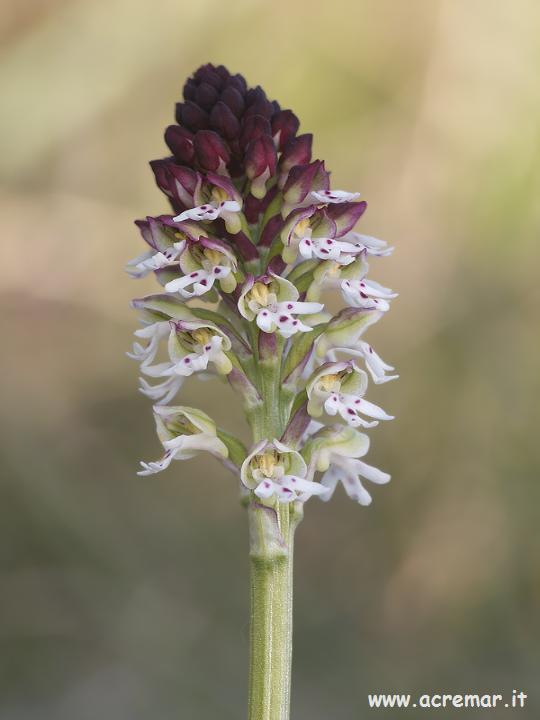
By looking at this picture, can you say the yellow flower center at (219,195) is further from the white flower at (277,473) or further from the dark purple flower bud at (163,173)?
the white flower at (277,473)

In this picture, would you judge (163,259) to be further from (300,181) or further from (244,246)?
(300,181)

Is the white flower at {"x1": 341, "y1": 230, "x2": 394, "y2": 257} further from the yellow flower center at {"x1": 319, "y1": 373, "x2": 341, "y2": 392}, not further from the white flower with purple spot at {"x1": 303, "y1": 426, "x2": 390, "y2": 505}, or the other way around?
the white flower with purple spot at {"x1": 303, "y1": 426, "x2": 390, "y2": 505}

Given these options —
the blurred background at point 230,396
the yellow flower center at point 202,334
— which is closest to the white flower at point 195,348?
the yellow flower center at point 202,334

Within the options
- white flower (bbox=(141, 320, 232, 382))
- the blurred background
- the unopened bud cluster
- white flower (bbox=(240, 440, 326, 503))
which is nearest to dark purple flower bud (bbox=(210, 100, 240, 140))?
the unopened bud cluster

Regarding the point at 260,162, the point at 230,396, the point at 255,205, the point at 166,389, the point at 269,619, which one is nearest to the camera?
the point at 269,619

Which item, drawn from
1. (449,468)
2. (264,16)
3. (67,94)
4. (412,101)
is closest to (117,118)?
(67,94)

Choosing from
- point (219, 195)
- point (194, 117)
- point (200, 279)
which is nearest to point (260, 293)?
point (200, 279)
